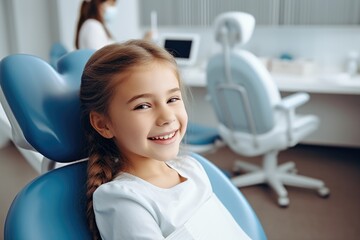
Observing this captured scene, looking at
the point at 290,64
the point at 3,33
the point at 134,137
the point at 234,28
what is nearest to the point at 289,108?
the point at 234,28

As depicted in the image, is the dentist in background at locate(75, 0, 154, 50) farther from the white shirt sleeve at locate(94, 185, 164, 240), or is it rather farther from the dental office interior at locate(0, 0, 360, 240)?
the white shirt sleeve at locate(94, 185, 164, 240)

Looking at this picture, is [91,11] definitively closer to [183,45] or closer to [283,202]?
[183,45]

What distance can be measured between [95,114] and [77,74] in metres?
0.15

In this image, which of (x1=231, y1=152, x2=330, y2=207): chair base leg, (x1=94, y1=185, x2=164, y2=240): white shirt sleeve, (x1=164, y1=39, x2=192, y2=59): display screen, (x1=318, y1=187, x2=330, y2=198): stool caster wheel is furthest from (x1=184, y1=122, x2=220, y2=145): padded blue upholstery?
(x1=94, y1=185, x2=164, y2=240): white shirt sleeve

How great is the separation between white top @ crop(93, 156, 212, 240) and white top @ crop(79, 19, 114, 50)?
1.72 m

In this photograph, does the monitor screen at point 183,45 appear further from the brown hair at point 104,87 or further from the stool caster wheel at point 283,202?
the brown hair at point 104,87

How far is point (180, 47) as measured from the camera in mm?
3320

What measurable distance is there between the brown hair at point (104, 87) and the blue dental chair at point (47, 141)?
0.11 ft

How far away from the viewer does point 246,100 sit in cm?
219

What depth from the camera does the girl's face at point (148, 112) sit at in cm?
85

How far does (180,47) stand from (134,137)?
254 cm

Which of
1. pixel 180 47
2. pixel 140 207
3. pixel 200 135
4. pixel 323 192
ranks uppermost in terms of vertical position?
pixel 140 207

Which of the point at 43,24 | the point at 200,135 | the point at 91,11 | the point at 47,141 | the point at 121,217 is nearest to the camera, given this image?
the point at 121,217

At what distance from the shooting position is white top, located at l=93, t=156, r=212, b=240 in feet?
2.60
